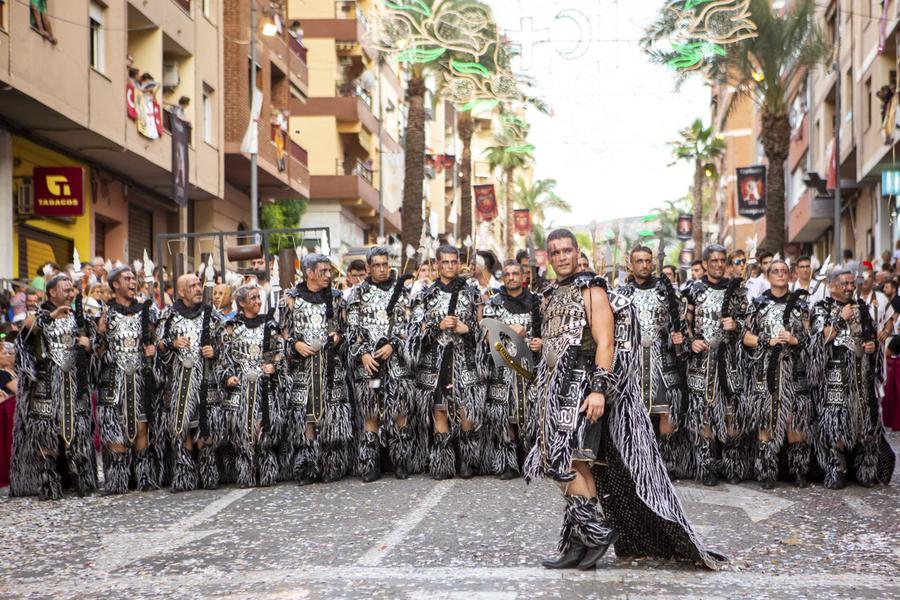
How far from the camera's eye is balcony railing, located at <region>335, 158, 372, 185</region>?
4522cm

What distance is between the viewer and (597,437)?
690cm

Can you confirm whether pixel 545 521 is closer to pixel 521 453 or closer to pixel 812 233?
pixel 521 453

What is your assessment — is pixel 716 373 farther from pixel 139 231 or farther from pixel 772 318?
pixel 139 231

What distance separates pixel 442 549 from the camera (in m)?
7.51

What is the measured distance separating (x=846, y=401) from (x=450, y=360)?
3502mm

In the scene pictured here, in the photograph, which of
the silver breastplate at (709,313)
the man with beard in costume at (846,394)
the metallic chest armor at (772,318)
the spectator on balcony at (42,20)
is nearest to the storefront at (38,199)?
the spectator on balcony at (42,20)

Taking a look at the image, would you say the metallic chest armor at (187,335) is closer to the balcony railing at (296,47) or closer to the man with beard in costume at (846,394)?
the man with beard in costume at (846,394)

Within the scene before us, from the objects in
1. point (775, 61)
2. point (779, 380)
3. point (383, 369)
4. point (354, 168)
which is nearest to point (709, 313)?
point (779, 380)

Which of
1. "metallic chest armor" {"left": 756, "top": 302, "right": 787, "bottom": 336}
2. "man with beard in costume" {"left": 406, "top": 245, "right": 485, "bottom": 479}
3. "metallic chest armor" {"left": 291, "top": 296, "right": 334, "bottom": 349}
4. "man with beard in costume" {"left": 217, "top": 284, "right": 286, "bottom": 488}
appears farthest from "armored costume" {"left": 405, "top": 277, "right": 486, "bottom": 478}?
"metallic chest armor" {"left": 756, "top": 302, "right": 787, "bottom": 336}

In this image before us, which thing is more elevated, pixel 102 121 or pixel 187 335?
pixel 102 121

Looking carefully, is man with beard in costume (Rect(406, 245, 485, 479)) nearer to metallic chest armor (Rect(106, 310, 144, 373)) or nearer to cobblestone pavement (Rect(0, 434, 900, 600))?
cobblestone pavement (Rect(0, 434, 900, 600))

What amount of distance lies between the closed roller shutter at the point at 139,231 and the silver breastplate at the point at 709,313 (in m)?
18.3

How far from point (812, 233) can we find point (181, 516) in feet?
133

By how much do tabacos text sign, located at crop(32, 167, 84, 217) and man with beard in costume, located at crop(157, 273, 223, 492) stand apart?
1040 centimetres
